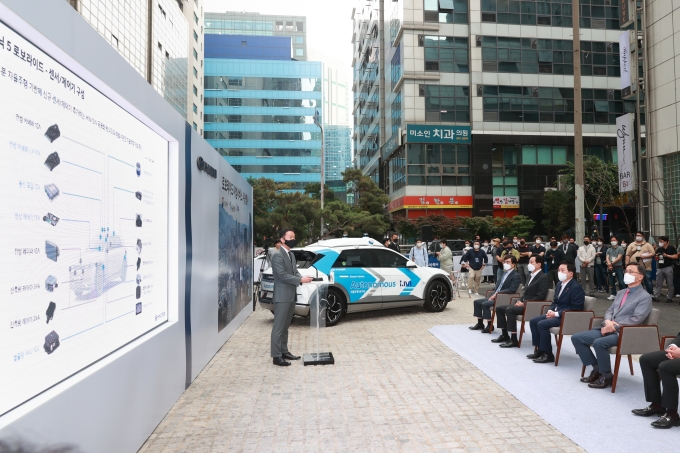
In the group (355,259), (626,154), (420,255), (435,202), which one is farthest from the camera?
(435,202)

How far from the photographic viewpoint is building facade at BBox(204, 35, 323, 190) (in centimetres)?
8725

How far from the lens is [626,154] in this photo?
67.9 ft

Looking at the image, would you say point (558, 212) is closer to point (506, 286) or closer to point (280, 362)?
point (506, 286)

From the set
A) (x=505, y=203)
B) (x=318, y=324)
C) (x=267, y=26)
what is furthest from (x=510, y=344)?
(x=267, y=26)

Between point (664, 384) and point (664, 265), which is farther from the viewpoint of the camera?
point (664, 265)

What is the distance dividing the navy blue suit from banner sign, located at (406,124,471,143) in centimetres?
3447

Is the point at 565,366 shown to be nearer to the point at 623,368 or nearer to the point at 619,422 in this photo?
the point at 623,368

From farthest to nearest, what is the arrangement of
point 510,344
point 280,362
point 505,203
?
point 505,203 → point 510,344 → point 280,362

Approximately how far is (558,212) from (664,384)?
124ft

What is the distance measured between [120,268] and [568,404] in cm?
463

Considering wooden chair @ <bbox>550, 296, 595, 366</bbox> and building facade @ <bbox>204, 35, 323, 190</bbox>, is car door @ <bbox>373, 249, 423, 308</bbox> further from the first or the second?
building facade @ <bbox>204, 35, 323, 190</bbox>

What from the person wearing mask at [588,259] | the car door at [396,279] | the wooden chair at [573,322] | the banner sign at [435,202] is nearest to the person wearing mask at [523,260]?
the person wearing mask at [588,259]

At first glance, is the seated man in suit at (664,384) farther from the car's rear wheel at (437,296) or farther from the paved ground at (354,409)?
the car's rear wheel at (437,296)

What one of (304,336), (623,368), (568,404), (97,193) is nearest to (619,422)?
(568,404)
